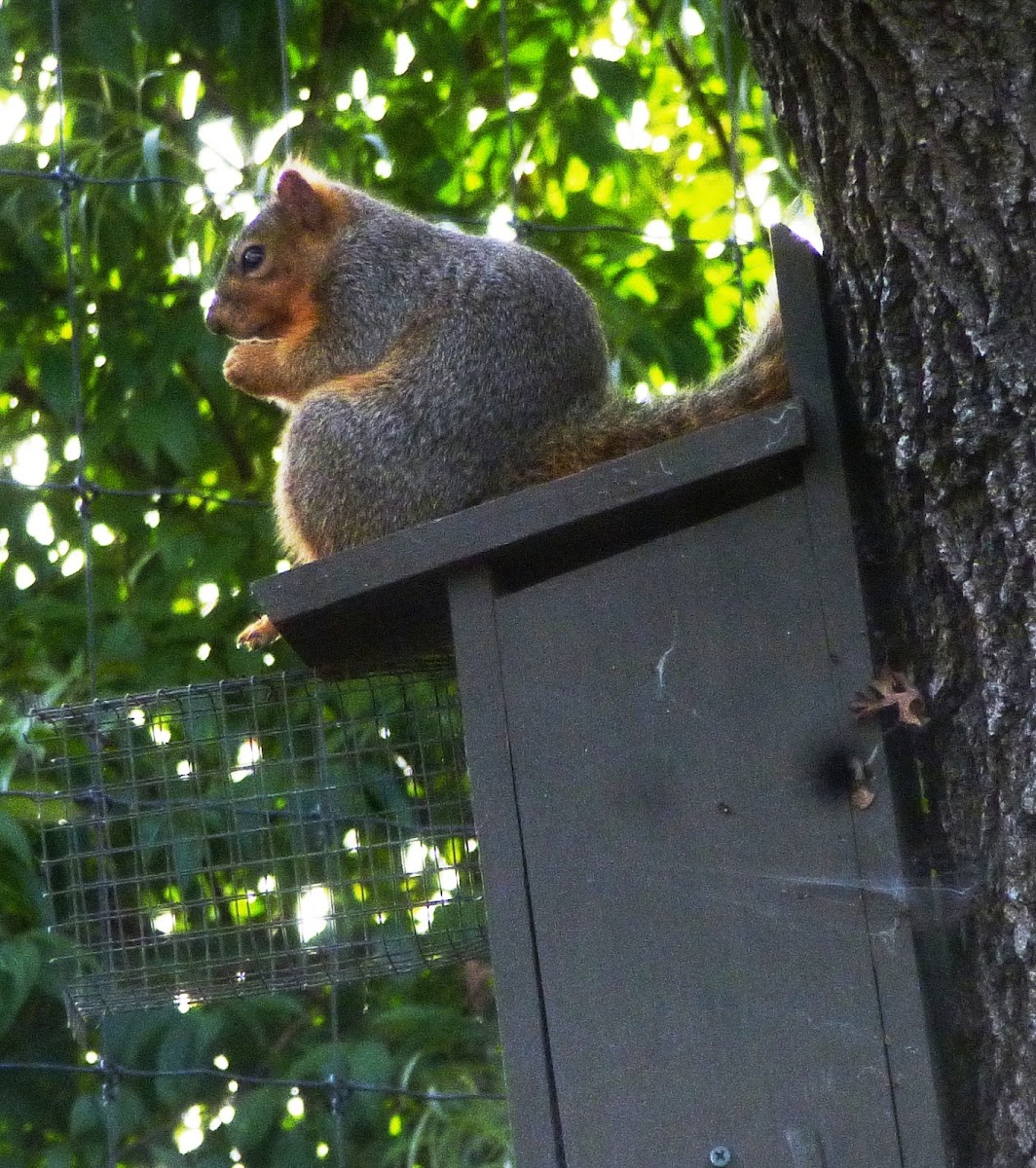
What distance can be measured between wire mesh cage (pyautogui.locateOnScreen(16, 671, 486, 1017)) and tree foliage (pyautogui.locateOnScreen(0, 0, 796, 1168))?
14.8 inches

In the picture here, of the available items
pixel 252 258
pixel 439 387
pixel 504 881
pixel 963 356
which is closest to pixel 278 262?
pixel 252 258

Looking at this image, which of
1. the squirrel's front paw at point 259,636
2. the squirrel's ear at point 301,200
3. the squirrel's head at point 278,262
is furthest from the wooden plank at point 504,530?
the squirrel's ear at point 301,200

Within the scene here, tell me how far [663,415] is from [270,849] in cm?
73

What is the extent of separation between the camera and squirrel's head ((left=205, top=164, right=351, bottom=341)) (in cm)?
257

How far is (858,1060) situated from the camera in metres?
1.49

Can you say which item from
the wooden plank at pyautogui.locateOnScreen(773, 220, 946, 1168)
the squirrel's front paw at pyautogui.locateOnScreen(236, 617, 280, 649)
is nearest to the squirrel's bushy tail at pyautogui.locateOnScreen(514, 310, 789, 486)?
the wooden plank at pyautogui.locateOnScreen(773, 220, 946, 1168)

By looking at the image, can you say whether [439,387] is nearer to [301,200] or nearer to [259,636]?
[259,636]

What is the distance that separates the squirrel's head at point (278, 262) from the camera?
8.45 ft

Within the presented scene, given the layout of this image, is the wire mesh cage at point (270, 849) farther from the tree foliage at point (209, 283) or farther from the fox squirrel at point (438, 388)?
the tree foliage at point (209, 283)

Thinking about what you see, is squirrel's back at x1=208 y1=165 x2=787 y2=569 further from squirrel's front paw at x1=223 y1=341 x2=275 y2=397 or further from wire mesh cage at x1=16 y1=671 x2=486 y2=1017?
wire mesh cage at x1=16 y1=671 x2=486 y2=1017

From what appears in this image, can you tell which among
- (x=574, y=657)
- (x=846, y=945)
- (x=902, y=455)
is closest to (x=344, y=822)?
(x=574, y=657)

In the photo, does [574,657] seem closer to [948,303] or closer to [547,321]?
[948,303]

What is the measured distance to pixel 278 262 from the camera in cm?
262

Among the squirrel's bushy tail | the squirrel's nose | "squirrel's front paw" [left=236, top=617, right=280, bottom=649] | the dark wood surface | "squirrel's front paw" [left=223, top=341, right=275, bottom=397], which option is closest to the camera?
the dark wood surface
